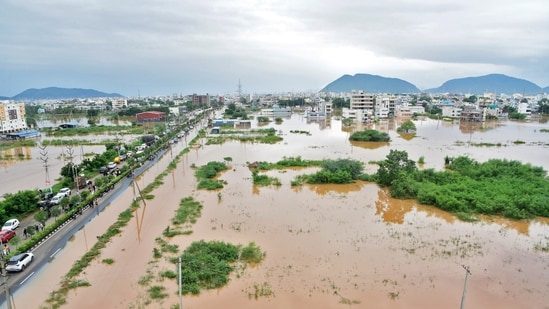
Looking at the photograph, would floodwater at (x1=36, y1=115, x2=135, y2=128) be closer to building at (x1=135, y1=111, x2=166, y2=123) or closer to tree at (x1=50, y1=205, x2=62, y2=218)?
building at (x1=135, y1=111, x2=166, y2=123)

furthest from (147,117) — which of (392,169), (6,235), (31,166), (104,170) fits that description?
(392,169)

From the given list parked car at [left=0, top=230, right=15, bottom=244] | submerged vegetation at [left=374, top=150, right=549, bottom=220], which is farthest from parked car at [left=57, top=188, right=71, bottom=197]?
submerged vegetation at [left=374, top=150, right=549, bottom=220]

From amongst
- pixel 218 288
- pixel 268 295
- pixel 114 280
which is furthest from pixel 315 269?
pixel 114 280

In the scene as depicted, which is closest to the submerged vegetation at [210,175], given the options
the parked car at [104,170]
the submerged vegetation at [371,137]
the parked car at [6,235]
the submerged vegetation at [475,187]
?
the parked car at [104,170]

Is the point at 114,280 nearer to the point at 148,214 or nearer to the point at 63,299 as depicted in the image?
the point at 63,299

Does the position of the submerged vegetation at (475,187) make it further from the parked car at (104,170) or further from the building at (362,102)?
the building at (362,102)

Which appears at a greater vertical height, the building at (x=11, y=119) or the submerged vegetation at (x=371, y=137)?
the building at (x=11, y=119)
